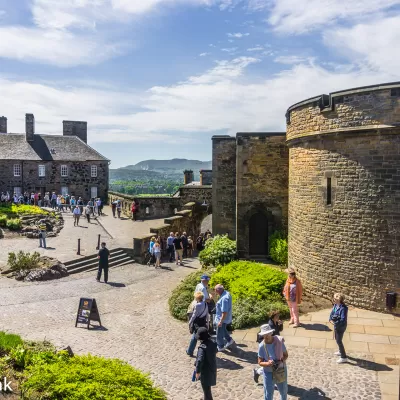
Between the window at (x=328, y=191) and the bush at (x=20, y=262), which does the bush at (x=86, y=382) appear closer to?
the window at (x=328, y=191)

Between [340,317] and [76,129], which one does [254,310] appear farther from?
[76,129]

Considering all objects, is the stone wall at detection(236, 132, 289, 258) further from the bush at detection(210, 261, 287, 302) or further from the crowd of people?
the crowd of people

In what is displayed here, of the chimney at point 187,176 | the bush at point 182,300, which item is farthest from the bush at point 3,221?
the chimney at point 187,176

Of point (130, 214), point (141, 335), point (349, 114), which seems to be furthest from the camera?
point (130, 214)

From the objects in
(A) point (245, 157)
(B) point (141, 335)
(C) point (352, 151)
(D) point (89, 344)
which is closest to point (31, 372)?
(D) point (89, 344)

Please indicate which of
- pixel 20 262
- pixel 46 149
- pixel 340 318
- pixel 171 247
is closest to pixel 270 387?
pixel 340 318

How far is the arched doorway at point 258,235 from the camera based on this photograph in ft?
67.2

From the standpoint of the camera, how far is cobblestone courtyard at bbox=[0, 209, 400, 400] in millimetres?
8516

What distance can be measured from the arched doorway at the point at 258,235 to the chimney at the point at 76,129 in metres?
33.2

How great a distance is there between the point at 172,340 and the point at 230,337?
5.32 ft

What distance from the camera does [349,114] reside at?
41.4 feet

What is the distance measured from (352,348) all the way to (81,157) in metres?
39.3

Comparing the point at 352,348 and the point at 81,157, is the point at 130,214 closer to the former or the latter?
the point at 81,157

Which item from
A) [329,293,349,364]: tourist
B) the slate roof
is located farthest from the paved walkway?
the slate roof
